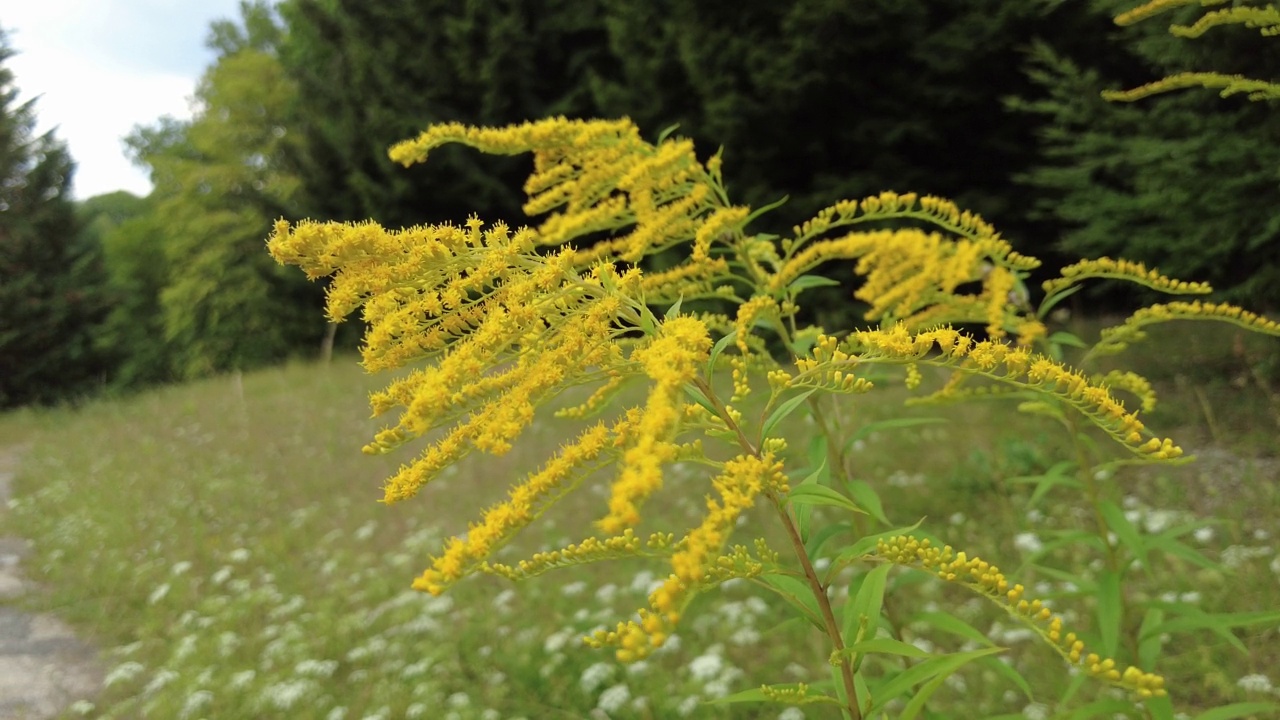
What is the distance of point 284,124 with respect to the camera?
24.2m

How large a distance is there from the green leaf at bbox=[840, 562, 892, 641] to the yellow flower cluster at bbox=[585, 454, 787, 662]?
316 millimetres

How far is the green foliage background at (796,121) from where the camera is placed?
5852mm

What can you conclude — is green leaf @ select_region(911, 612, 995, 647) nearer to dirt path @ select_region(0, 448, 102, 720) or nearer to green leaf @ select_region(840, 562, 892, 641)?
green leaf @ select_region(840, 562, 892, 641)

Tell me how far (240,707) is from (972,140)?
10.0 metres

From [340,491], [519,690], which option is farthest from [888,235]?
[340,491]

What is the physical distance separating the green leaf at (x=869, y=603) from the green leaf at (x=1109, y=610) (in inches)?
37.3

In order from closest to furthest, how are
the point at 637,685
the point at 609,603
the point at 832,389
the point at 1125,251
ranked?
the point at 832,389 < the point at 637,685 < the point at 609,603 < the point at 1125,251

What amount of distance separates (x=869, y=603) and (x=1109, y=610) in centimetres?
107

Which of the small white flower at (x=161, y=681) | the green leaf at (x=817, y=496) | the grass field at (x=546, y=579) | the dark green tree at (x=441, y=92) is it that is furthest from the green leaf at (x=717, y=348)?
the dark green tree at (x=441, y=92)

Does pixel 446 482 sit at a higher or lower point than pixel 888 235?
lower

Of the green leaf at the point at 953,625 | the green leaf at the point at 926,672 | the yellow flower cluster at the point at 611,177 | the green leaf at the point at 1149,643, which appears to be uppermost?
the yellow flower cluster at the point at 611,177

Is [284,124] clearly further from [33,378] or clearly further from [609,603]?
[609,603]

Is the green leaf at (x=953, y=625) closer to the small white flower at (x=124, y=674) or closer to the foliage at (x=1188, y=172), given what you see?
the small white flower at (x=124, y=674)

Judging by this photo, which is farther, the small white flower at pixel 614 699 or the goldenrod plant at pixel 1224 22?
the small white flower at pixel 614 699
